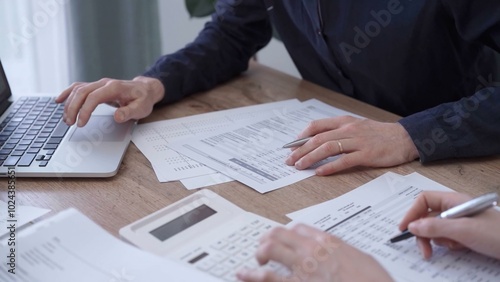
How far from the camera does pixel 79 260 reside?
759 millimetres

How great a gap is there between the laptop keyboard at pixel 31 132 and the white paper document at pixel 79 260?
8.9 inches

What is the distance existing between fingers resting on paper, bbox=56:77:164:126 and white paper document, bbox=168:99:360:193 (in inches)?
4.8

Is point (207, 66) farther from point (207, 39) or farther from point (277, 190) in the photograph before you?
point (277, 190)

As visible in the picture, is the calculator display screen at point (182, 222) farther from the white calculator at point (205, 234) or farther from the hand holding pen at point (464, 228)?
the hand holding pen at point (464, 228)

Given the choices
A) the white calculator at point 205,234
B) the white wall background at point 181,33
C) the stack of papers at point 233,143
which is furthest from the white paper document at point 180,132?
the white wall background at point 181,33

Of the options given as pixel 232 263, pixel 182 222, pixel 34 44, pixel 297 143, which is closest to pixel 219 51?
pixel 297 143

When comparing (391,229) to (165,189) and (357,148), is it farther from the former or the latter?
(165,189)

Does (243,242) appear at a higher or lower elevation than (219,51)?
lower

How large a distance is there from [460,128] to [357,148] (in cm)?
18

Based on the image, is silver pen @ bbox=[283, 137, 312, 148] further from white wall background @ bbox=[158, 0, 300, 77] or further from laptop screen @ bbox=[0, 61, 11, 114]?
white wall background @ bbox=[158, 0, 300, 77]

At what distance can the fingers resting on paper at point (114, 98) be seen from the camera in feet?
3.62

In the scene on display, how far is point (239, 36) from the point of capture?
1.44m

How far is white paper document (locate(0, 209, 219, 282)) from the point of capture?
2.40ft

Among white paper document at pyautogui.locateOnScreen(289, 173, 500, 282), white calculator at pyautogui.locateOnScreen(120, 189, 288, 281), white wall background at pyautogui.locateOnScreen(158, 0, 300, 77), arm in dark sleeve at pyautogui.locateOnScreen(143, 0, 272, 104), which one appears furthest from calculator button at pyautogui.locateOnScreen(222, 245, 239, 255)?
white wall background at pyautogui.locateOnScreen(158, 0, 300, 77)
